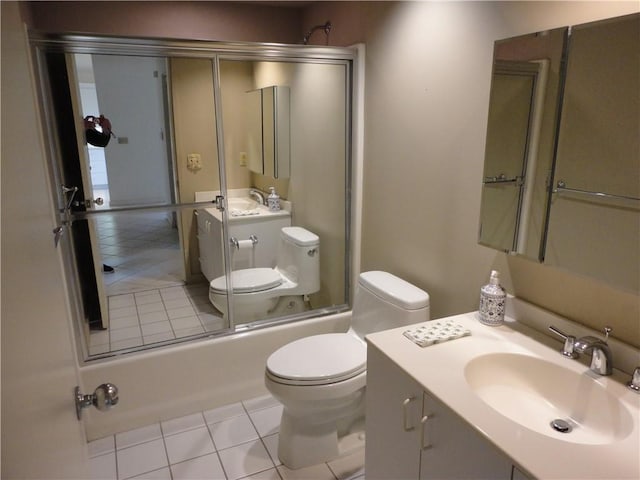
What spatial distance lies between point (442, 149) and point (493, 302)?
0.72 m

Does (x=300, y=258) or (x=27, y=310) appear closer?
(x=27, y=310)

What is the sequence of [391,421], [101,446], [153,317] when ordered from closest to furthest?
[391,421] → [101,446] → [153,317]

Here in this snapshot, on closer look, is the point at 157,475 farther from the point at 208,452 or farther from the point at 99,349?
the point at 99,349

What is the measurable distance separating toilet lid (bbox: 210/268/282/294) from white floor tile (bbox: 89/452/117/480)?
3.28ft

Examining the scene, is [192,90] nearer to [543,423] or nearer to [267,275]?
[267,275]

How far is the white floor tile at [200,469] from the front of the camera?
1.95 m

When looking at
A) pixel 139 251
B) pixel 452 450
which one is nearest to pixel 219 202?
pixel 139 251

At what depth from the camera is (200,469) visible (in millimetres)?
Answer: 1994

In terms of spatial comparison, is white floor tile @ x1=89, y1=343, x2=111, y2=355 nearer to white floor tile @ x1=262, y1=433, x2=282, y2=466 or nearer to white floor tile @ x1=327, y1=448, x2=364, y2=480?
white floor tile @ x1=262, y1=433, x2=282, y2=466

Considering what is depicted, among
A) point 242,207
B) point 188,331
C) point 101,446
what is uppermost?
point 242,207

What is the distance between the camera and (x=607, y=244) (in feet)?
4.13

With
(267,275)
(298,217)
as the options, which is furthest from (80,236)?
(298,217)

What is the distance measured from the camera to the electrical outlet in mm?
2461

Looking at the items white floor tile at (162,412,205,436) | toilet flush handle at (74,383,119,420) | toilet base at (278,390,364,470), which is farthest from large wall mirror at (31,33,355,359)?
toilet flush handle at (74,383,119,420)
